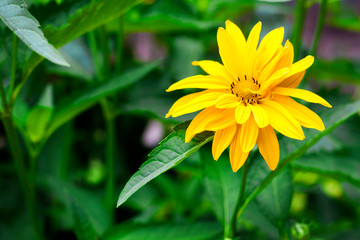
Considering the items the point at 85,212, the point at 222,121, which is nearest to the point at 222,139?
the point at 222,121

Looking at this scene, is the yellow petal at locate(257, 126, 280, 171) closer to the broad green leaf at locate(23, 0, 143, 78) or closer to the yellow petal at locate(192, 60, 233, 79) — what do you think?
the yellow petal at locate(192, 60, 233, 79)

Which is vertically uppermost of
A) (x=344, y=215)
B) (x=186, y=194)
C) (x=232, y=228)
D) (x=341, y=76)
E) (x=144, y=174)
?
(x=144, y=174)

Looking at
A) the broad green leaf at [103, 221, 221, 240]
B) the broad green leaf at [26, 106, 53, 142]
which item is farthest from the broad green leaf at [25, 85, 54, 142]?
the broad green leaf at [103, 221, 221, 240]

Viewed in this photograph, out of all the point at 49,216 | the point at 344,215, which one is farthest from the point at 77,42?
the point at 344,215

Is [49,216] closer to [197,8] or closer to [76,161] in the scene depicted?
[76,161]

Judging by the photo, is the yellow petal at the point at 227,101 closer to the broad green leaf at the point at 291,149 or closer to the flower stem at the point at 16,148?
the broad green leaf at the point at 291,149
